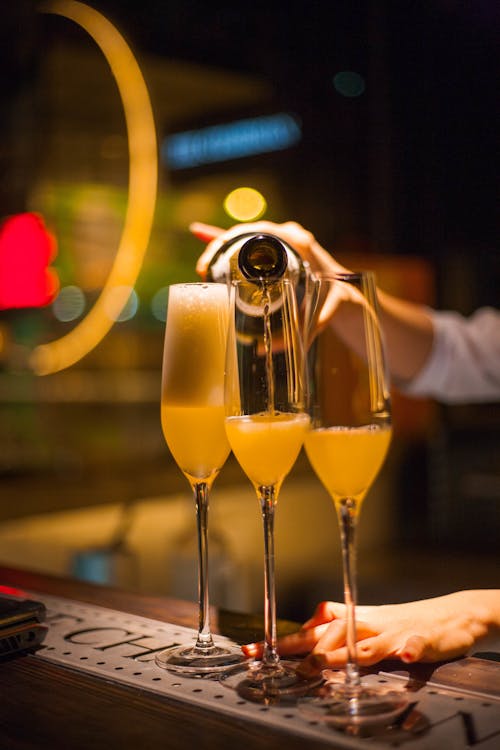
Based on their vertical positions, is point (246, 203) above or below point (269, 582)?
above

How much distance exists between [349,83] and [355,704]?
180 inches

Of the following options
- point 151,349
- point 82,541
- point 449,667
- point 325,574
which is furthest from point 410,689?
point 151,349

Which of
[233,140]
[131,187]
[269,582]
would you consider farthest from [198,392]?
[233,140]

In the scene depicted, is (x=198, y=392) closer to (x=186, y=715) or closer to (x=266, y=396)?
(x=266, y=396)

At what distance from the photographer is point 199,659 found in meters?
1.05

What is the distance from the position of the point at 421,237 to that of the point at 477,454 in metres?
1.27

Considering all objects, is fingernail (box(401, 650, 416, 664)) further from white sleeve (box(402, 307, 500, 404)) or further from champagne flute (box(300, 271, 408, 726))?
white sleeve (box(402, 307, 500, 404))

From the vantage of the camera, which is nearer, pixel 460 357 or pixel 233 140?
pixel 460 357

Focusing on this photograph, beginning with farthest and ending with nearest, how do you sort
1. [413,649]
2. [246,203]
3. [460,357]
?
[246,203], [460,357], [413,649]

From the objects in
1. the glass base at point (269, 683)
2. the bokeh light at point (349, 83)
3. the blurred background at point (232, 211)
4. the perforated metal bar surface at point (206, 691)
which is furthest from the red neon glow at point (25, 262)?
the glass base at point (269, 683)

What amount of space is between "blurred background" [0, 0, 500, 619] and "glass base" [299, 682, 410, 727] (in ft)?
8.17

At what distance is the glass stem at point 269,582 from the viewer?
97cm

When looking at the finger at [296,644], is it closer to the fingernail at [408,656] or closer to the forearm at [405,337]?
the fingernail at [408,656]

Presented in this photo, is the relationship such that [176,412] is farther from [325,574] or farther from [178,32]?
[178,32]
